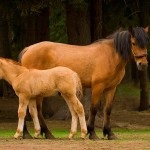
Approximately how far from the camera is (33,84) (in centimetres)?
1352

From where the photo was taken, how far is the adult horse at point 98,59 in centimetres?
1398

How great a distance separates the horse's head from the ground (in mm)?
1766

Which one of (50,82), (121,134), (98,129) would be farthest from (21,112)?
(98,129)

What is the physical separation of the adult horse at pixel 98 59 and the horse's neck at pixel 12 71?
891 mm

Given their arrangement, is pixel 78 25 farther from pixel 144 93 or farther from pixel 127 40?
pixel 127 40

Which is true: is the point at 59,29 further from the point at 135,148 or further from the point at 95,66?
Result: the point at 135,148

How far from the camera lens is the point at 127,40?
1412cm

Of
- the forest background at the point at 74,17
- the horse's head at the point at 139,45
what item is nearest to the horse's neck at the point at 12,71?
the horse's head at the point at 139,45

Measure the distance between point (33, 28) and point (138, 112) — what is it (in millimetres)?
8024

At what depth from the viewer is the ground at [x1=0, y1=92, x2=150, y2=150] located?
12072mm

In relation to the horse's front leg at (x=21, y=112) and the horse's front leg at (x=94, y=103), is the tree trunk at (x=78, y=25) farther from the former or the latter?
the horse's front leg at (x=21, y=112)

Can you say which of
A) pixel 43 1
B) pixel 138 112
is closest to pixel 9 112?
pixel 138 112

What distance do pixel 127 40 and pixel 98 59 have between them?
0.80 meters

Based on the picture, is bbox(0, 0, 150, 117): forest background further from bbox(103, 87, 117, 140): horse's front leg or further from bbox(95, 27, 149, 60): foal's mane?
bbox(103, 87, 117, 140): horse's front leg
